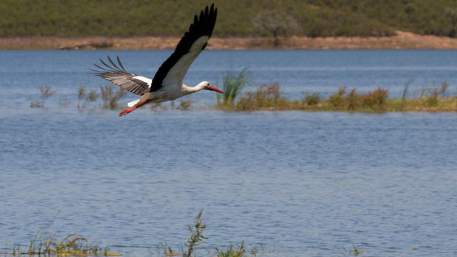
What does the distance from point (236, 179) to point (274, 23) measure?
4198 inches

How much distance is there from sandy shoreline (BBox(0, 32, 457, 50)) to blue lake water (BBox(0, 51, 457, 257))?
8291 cm

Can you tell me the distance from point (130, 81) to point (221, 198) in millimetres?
3024

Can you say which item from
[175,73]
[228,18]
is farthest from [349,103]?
[228,18]

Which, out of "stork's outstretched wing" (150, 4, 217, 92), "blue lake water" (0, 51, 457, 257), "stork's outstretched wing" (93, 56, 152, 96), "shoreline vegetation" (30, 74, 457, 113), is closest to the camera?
"stork's outstretched wing" (150, 4, 217, 92)

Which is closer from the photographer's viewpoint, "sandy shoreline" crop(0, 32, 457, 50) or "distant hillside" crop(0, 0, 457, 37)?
"sandy shoreline" crop(0, 32, 457, 50)

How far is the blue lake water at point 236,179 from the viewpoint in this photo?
60.8 feet

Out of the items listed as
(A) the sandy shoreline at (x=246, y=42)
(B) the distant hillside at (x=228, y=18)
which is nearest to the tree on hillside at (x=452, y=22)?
(B) the distant hillside at (x=228, y=18)

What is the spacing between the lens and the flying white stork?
16.4m

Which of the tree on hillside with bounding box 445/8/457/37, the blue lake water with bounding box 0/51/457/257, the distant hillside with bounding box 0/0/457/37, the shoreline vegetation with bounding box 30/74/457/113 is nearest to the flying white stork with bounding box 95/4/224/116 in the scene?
the blue lake water with bounding box 0/51/457/257

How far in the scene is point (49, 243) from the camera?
55.2 ft

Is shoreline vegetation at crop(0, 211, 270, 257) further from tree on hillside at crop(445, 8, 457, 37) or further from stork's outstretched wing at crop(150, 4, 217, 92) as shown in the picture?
tree on hillside at crop(445, 8, 457, 37)

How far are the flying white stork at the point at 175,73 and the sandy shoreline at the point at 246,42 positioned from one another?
10691 centimetres

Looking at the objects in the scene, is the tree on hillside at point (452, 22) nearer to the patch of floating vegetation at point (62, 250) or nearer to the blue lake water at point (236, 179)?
the blue lake water at point (236, 179)

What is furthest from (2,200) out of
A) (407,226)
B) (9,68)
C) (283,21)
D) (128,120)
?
(283,21)
